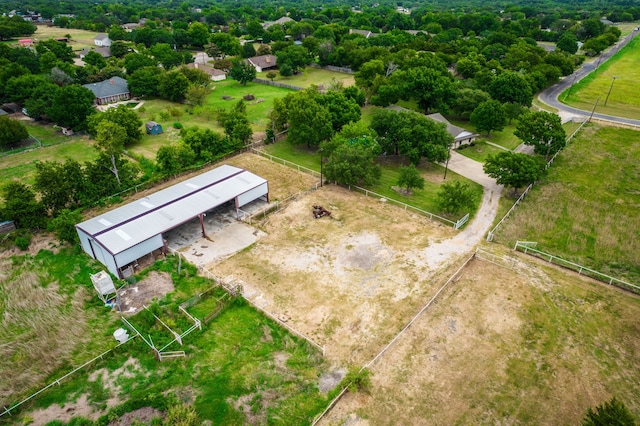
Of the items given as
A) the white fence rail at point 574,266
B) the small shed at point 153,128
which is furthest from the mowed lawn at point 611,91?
the small shed at point 153,128

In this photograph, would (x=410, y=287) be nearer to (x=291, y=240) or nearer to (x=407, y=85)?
(x=291, y=240)

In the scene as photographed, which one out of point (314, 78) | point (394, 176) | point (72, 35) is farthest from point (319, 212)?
point (72, 35)

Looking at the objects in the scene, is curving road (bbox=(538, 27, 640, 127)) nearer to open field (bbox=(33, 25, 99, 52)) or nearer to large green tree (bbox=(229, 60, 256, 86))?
large green tree (bbox=(229, 60, 256, 86))

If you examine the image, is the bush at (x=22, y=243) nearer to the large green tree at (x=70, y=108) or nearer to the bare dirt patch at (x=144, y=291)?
the bare dirt patch at (x=144, y=291)

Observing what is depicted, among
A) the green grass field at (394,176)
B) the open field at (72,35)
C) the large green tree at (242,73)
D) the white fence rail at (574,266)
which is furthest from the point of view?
the open field at (72,35)

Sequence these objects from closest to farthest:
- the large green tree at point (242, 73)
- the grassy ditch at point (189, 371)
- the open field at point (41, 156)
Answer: the grassy ditch at point (189, 371), the open field at point (41, 156), the large green tree at point (242, 73)

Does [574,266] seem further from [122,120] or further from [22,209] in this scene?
[122,120]

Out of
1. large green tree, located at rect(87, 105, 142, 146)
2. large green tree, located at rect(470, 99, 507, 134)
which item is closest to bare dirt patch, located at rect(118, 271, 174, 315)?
large green tree, located at rect(87, 105, 142, 146)
